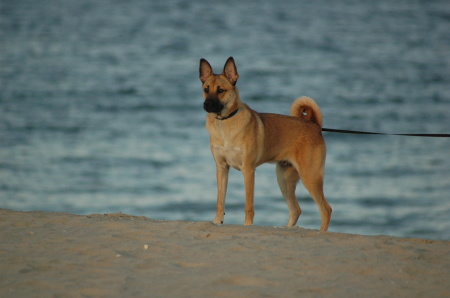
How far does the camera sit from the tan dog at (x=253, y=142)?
7301 mm

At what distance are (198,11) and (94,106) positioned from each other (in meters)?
17.1

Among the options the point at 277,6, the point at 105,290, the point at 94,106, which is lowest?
the point at 94,106

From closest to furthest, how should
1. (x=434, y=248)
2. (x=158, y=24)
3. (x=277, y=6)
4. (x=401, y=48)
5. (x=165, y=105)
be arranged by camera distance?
(x=434, y=248) → (x=165, y=105) → (x=401, y=48) → (x=158, y=24) → (x=277, y=6)

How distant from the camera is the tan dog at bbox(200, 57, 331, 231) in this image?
730cm

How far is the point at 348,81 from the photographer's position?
29.5 m

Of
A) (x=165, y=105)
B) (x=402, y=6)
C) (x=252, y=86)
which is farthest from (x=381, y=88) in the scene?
(x=402, y=6)

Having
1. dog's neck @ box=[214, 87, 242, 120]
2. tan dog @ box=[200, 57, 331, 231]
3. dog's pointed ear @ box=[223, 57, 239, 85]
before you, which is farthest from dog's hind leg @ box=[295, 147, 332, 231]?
dog's pointed ear @ box=[223, 57, 239, 85]

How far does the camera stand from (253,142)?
7.36 metres

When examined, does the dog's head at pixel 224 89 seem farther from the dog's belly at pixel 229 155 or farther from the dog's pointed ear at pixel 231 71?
the dog's belly at pixel 229 155

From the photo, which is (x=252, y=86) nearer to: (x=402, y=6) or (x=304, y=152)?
(x=402, y=6)

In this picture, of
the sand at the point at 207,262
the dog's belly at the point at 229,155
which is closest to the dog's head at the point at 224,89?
the dog's belly at the point at 229,155

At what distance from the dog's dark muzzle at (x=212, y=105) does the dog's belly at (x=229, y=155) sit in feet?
1.32

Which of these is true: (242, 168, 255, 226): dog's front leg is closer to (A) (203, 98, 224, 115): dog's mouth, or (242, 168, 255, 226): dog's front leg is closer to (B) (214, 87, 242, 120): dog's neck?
(B) (214, 87, 242, 120): dog's neck

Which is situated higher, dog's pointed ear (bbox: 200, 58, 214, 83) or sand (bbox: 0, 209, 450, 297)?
dog's pointed ear (bbox: 200, 58, 214, 83)
